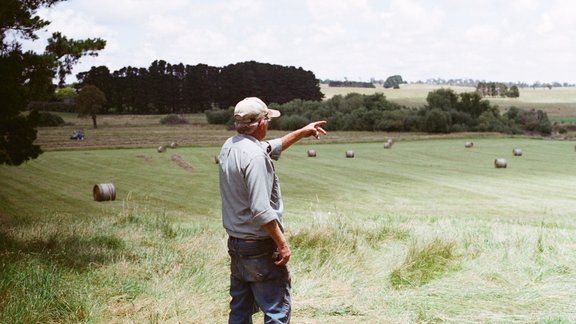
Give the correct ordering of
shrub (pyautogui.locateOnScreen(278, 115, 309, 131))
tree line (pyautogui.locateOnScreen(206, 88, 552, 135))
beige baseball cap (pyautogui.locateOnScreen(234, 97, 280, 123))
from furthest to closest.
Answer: tree line (pyautogui.locateOnScreen(206, 88, 552, 135))
shrub (pyautogui.locateOnScreen(278, 115, 309, 131))
beige baseball cap (pyautogui.locateOnScreen(234, 97, 280, 123))

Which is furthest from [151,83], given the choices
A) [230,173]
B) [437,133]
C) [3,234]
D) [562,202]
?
[230,173]

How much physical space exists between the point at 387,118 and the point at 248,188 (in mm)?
62529

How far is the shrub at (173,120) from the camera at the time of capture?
6519 centimetres

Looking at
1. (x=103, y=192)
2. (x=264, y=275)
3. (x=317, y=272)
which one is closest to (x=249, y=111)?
(x=264, y=275)

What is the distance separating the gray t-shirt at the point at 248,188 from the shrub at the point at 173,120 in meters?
61.8

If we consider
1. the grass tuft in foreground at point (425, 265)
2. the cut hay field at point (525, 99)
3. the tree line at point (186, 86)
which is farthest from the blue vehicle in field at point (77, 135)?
the cut hay field at point (525, 99)

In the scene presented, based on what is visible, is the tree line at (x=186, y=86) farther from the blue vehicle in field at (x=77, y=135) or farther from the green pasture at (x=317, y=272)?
the green pasture at (x=317, y=272)

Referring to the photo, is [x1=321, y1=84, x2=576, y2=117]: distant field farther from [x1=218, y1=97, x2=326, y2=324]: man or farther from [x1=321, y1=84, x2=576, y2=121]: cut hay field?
[x1=218, y1=97, x2=326, y2=324]: man

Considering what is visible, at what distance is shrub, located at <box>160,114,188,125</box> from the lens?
65.2 m

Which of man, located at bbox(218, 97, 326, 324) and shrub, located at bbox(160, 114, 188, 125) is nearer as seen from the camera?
man, located at bbox(218, 97, 326, 324)

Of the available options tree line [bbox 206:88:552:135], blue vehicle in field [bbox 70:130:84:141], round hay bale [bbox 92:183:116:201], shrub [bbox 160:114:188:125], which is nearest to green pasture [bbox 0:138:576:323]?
round hay bale [bbox 92:183:116:201]

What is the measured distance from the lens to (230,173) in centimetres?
440

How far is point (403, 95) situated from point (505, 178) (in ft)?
321

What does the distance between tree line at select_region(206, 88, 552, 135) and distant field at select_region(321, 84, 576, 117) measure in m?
26.6
